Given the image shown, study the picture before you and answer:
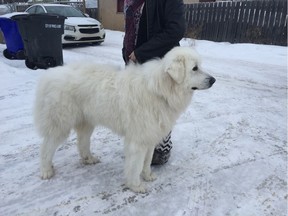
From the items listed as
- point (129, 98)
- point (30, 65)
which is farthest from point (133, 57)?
point (30, 65)

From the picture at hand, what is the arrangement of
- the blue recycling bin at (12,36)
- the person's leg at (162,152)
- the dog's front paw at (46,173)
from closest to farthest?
the dog's front paw at (46,173) → the person's leg at (162,152) → the blue recycling bin at (12,36)

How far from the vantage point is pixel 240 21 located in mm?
12914

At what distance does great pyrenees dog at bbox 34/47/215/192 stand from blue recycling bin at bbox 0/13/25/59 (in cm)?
672

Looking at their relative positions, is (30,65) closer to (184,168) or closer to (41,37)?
(41,37)

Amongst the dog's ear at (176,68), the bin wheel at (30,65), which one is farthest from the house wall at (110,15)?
the dog's ear at (176,68)

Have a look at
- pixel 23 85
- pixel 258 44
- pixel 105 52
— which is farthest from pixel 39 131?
pixel 258 44

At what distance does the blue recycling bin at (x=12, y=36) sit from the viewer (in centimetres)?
903

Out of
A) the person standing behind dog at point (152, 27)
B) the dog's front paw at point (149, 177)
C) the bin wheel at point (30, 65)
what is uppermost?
the person standing behind dog at point (152, 27)

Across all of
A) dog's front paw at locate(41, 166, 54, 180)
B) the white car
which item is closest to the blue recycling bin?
the white car

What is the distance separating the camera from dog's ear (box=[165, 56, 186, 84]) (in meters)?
2.67

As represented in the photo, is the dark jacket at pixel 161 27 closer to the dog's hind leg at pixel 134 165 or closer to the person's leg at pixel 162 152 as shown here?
the dog's hind leg at pixel 134 165

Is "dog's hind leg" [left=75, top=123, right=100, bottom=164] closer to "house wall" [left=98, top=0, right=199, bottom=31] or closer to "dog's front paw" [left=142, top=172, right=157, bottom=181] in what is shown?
"dog's front paw" [left=142, top=172, right=157, bottom=181]

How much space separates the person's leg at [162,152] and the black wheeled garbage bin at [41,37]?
5638mm

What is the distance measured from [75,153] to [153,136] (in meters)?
1.44
